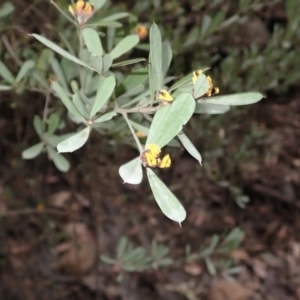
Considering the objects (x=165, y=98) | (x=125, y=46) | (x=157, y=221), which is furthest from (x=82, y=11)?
(x=157, y=221)

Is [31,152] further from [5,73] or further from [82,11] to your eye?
[82,11]

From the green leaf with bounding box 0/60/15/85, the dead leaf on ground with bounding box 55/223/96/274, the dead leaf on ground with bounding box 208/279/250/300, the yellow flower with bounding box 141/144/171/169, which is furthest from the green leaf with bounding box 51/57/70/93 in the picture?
the dead leaf on ground with bounding box 208/279/250/300

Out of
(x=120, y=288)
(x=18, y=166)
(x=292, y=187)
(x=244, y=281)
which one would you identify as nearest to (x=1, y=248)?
(x=18, y=166)

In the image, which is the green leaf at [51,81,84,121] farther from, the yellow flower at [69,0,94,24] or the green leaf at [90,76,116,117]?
the yellow flower at [69,0,94,24]

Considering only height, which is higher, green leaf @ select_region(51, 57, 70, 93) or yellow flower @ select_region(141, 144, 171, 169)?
yellow flower @ select_region(141, 144, 171, 169)

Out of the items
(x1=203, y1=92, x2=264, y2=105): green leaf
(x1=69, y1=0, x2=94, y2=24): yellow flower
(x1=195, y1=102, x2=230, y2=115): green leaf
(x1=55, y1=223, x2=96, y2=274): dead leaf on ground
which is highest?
(x1=69, y1=0, x2=94, y2=24): yellow flower

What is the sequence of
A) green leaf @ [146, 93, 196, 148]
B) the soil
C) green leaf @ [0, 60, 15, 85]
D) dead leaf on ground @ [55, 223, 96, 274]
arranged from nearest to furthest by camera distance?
green leaf @ [146, 93, 196, 148] → green leaf @ [0, 60, 15, 85] → the soil → dead leaf on ground @ [55, 223, 96, 274]

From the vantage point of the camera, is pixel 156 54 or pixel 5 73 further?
pixel 5 73
